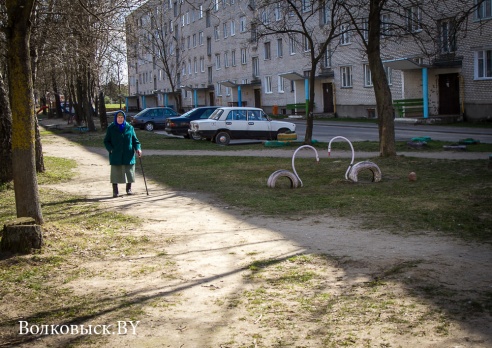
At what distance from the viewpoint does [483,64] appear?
32.8 metres

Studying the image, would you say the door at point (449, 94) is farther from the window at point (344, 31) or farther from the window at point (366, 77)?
the window at point (366, 77)

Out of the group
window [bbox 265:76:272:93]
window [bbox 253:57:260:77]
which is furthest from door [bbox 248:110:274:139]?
window [bbox 253:57:260:77]

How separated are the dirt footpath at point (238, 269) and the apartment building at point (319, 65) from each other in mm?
3979

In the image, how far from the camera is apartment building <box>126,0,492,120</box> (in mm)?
23219

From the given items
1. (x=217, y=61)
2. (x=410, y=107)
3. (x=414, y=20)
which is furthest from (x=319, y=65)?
(x=414, y=20)

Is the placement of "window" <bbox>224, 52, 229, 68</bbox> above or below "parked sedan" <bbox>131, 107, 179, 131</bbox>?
above

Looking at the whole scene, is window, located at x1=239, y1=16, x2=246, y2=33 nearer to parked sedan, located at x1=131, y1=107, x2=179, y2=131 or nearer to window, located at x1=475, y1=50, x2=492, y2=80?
Answer: parked sedan, located at x1=131, y1=107, x2=179, y2=131

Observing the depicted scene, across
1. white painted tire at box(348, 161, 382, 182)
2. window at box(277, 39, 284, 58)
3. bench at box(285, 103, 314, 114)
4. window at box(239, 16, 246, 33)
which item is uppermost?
window at box(239, 16, 246, 33)

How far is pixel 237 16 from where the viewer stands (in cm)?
5938

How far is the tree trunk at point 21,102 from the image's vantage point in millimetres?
7184

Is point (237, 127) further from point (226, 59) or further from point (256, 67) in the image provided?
point (226, 59)

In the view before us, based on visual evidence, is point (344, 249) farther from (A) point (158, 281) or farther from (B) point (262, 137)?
(B) point (262, 137)

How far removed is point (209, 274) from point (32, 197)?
2686mm

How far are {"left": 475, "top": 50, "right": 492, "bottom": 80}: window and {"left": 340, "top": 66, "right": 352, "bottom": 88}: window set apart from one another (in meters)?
12.8
